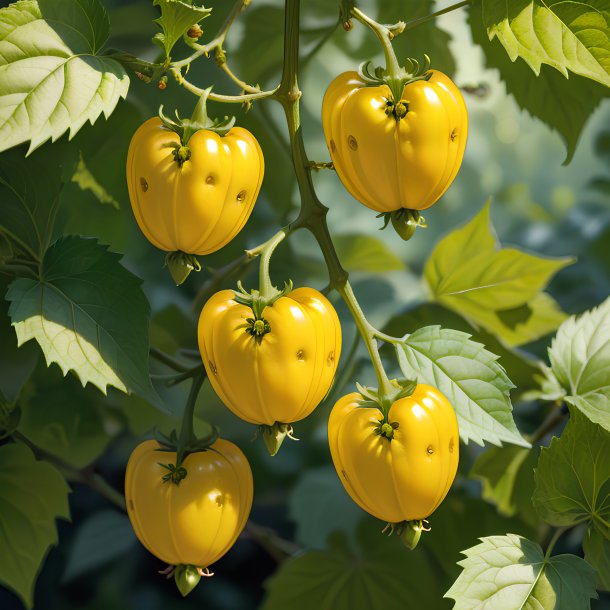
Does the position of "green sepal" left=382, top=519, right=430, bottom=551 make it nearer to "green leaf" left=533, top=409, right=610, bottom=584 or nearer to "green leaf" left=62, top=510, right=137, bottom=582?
"green leaf" left=533, top=409, right=610, bottom=584

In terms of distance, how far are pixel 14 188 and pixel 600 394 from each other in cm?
28

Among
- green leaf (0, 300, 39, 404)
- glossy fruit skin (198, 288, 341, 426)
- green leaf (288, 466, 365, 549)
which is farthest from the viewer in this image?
green leaf (288, 466, 365, 549)

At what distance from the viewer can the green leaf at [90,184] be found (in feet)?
1.45

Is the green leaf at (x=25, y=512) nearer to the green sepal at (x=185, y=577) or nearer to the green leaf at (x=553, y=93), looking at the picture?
the green sepal at (x=185, y=577)

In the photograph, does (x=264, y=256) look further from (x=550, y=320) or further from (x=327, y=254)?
(x=550, y=320)

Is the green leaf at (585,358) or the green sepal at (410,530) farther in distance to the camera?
the green leaf at (585,358)

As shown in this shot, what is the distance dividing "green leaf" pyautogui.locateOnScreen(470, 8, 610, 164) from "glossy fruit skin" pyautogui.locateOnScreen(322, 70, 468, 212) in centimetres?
14

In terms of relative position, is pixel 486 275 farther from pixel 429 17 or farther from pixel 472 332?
pixel 429 17

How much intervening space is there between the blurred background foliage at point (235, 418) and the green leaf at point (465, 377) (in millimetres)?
130

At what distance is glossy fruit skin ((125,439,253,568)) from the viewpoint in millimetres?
352

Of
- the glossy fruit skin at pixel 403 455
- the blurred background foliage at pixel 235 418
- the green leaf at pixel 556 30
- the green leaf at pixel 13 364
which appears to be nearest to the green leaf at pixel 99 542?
the blurred background foliage at pixel 235 418

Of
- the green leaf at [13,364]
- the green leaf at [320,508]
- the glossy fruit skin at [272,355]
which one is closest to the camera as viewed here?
the glossy fruit skin at [272,355]

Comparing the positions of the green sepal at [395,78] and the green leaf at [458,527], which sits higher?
the green sepal at [395,78]

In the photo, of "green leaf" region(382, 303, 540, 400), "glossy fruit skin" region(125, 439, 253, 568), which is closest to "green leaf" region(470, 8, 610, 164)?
"green leaf" region(382, 303, 540, 400)
